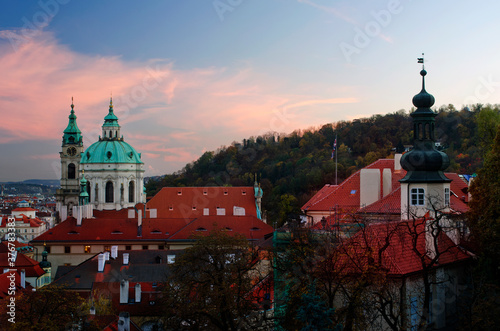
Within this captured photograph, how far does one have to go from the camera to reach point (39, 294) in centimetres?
2489

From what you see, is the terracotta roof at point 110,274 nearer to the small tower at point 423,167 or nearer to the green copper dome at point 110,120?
the small tower at point 423,167

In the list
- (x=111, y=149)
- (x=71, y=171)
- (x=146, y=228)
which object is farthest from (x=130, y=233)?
(x=71, y=171)

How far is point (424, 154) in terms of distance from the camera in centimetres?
2839

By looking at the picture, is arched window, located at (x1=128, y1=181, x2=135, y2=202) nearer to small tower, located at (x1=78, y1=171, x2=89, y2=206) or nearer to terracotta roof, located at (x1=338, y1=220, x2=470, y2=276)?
small tower, located at (x1=78, y1=171, x2=89, y2=206)

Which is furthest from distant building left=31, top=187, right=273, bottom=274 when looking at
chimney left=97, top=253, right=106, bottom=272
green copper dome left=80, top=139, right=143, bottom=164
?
green copper dome left=80, top=139, right=143, bottom=164

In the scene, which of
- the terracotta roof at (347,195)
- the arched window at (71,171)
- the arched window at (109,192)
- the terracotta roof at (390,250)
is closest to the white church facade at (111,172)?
the arched window at (109,192)

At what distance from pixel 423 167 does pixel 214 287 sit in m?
11.3

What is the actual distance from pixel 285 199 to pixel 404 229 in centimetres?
5142

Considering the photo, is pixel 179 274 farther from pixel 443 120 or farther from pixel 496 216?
pixel 443 120

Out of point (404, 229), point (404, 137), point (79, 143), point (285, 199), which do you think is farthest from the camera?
point (79, 143)

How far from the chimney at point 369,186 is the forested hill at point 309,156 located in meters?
27.9

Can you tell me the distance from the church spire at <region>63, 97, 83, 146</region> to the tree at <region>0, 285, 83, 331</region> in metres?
77.1

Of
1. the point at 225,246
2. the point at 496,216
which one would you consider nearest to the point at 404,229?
the point at 496,216

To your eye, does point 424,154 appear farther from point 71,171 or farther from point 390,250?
point 71,171
